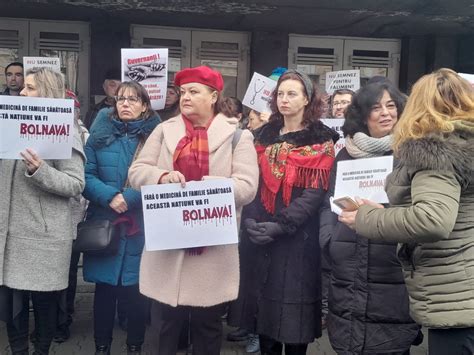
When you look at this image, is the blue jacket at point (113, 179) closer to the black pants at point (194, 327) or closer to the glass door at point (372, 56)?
the black pants at point (194, 327)

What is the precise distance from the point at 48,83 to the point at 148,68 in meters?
1.41


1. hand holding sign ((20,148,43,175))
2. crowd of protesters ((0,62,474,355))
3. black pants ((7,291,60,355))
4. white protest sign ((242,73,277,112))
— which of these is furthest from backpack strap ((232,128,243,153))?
white protest sign ((242,73,277,112))

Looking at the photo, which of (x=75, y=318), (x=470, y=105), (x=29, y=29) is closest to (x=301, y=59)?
(x=29, y=29)

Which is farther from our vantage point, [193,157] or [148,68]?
[148,68]

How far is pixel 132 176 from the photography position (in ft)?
11.2

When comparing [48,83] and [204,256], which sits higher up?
[48,83]

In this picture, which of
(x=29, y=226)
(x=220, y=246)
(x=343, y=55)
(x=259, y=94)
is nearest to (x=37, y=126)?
(x=29, y=226)

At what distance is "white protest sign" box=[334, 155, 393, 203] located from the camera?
2.94 metres

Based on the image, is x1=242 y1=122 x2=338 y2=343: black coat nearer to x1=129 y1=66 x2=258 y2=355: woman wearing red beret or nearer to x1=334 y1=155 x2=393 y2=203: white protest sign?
x1=129 y1=66 x2=258 y2=355: woman wearing red beret

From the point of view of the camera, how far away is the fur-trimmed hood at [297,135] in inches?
139

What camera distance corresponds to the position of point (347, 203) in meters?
2.75

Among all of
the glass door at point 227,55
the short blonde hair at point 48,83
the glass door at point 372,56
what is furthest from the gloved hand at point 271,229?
the glass door at point 372,56

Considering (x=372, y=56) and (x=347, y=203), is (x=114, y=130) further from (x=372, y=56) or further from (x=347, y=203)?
(x=372, y=56)

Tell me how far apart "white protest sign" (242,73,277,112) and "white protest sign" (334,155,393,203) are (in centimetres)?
255
